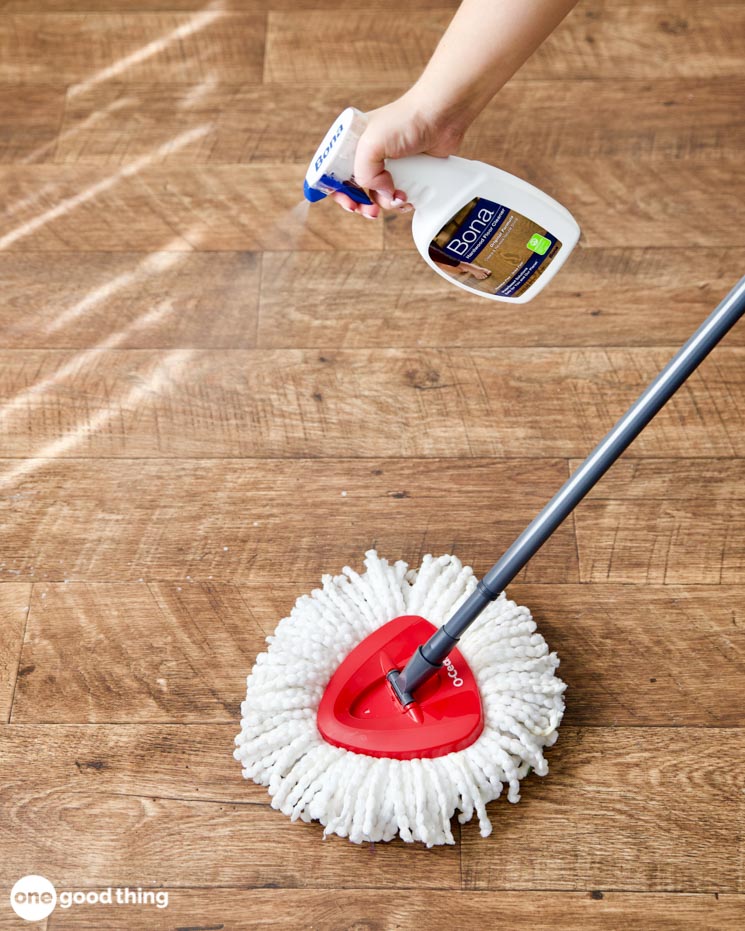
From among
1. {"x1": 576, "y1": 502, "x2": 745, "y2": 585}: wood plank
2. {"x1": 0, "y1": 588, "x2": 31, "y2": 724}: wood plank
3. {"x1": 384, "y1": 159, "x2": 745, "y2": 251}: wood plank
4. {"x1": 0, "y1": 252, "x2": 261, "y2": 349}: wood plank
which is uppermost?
{"x1": 384, "y1": 159, "x2": 745, "y2": 251}: wood plank

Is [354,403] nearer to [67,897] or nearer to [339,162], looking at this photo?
[339,162]

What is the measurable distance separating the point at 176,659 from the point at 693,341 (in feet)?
1.84

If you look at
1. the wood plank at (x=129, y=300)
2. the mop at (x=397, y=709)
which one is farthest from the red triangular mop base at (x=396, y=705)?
the wood plank at (x=129, y=300)

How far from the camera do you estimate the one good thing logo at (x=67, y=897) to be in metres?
0.84

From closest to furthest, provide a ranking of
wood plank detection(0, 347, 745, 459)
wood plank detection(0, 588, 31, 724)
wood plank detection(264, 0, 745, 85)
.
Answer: wood plank detection(0, 588, 31, 724) → wood plank detection(0, 347, 745, 459) → wood plank detection(264, 0, 745, 85)

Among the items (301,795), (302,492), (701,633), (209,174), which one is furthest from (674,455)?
(209,174)

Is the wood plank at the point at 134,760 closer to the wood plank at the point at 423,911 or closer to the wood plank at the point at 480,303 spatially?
the wood plank at the point at 423,911

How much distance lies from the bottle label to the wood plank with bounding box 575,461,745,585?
279 millimetres

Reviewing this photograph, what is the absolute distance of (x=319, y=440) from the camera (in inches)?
42.7

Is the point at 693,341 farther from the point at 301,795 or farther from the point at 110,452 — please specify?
the point at 110,452

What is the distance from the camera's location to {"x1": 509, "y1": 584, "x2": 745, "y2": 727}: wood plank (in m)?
0.93

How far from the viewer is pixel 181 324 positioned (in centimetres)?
117

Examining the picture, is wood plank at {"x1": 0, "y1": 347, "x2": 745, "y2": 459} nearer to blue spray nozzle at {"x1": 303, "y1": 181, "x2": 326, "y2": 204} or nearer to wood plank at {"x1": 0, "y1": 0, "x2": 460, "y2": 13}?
blue spray nozzle at {"x1": 303, "y1": 181, "x2": 326, "y2": 204}

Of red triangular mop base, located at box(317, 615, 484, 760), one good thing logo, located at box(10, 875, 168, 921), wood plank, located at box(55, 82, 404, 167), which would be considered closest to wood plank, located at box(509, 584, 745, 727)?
red triangular mop base, located at box(317, 615, 484, 760)
